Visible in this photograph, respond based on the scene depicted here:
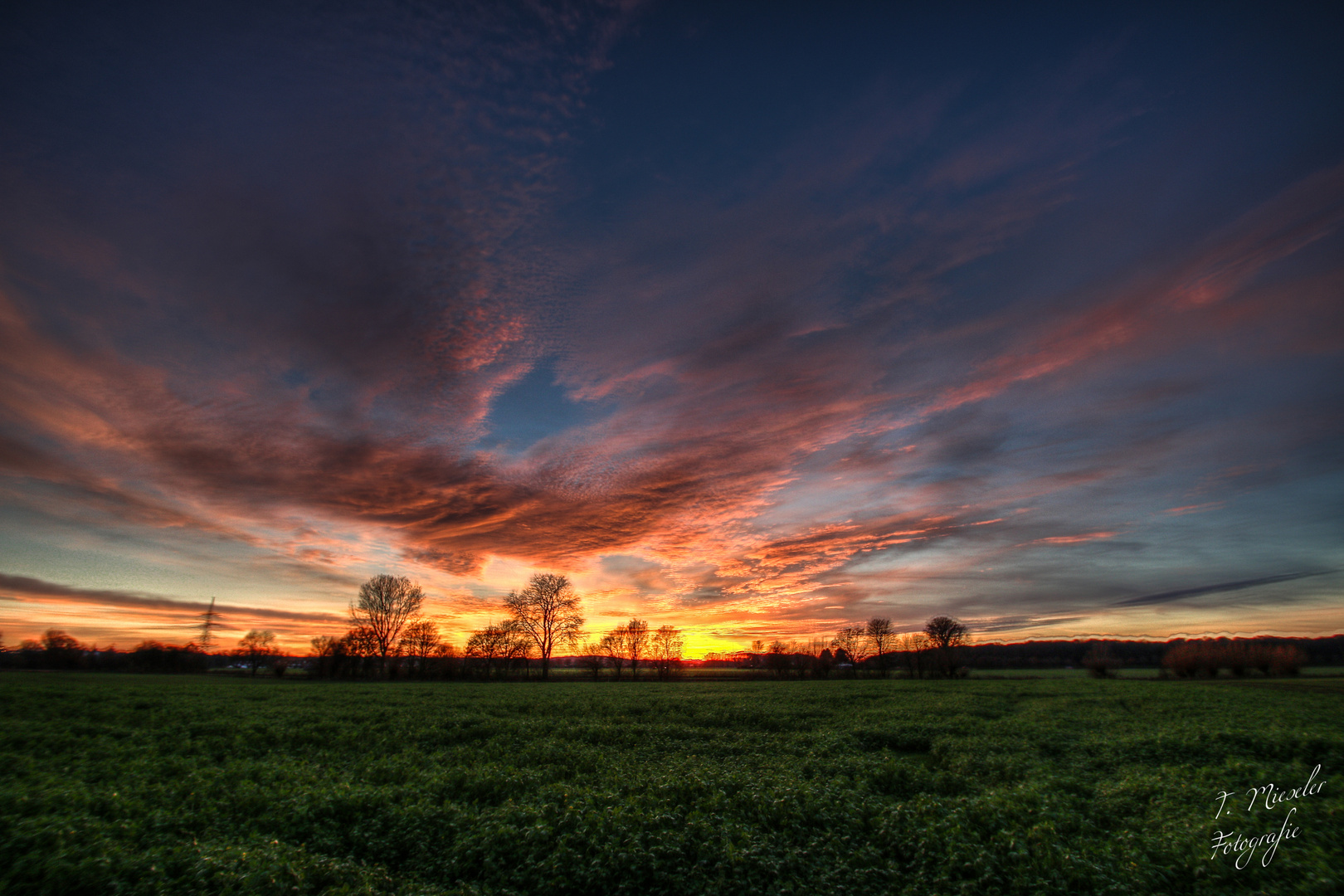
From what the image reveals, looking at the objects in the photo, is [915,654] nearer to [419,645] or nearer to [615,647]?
[615,647]

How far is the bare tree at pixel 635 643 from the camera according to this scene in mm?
110875

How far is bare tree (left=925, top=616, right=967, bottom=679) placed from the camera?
110062mm

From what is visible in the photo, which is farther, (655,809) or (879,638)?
(879,638)

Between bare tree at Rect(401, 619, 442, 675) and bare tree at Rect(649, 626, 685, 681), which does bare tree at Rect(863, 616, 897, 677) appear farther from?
bare tree at Rect(401, 619, 442, 675)

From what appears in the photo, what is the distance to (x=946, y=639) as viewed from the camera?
11244cm

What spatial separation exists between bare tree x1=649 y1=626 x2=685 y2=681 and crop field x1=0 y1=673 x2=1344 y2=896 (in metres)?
89.8

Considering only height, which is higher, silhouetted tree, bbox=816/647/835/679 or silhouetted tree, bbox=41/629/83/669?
silhouetted tree, bbox=41/629/83/669

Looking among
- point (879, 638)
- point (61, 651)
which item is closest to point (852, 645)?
point (879, 638)

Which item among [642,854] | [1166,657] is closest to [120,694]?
[642,854]

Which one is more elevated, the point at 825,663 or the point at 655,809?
the point at 655,809

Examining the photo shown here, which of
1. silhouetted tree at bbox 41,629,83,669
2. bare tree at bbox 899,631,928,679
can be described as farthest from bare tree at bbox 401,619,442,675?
bare tree at bbox 899,631,928,679

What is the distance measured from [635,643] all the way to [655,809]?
10257 cm

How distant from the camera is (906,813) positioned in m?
14.5

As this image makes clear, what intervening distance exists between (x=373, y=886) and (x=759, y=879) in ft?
28.3
